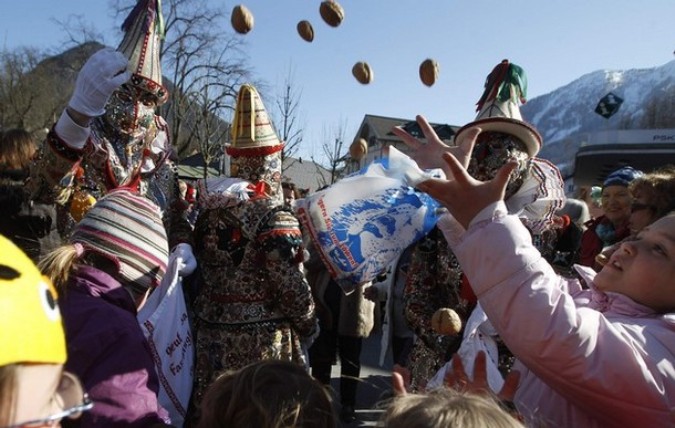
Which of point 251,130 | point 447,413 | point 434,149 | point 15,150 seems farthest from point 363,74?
point 447,413

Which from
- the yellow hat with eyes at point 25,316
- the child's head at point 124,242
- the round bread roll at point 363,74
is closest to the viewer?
the yellow hat with eyes at point 25,316

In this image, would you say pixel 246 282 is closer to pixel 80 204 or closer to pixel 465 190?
pixel 80 204

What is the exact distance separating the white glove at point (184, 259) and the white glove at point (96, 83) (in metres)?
0.82

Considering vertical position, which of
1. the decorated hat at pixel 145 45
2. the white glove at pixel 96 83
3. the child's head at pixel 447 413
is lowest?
the child's head at pixel 447 413

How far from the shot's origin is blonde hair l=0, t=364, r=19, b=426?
858 mm

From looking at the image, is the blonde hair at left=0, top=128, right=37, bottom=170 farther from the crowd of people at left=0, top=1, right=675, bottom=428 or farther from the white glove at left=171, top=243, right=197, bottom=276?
the white glove at left=171, top=243, right=197, bottom=276

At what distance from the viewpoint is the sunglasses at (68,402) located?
3.10 ft

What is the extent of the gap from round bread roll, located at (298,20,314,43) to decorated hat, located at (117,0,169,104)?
56.1 inches

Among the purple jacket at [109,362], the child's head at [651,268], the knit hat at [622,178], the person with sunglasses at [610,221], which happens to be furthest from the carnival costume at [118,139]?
the knit hat at [622,178]

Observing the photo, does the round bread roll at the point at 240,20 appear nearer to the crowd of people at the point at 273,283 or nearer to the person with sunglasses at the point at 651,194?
the crowd of people at the point at 273,283

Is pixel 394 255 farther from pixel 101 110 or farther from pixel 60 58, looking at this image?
pixel 60 58

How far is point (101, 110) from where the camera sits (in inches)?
111

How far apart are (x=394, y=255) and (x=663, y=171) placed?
146 cm

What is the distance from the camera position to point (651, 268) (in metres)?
1.34
